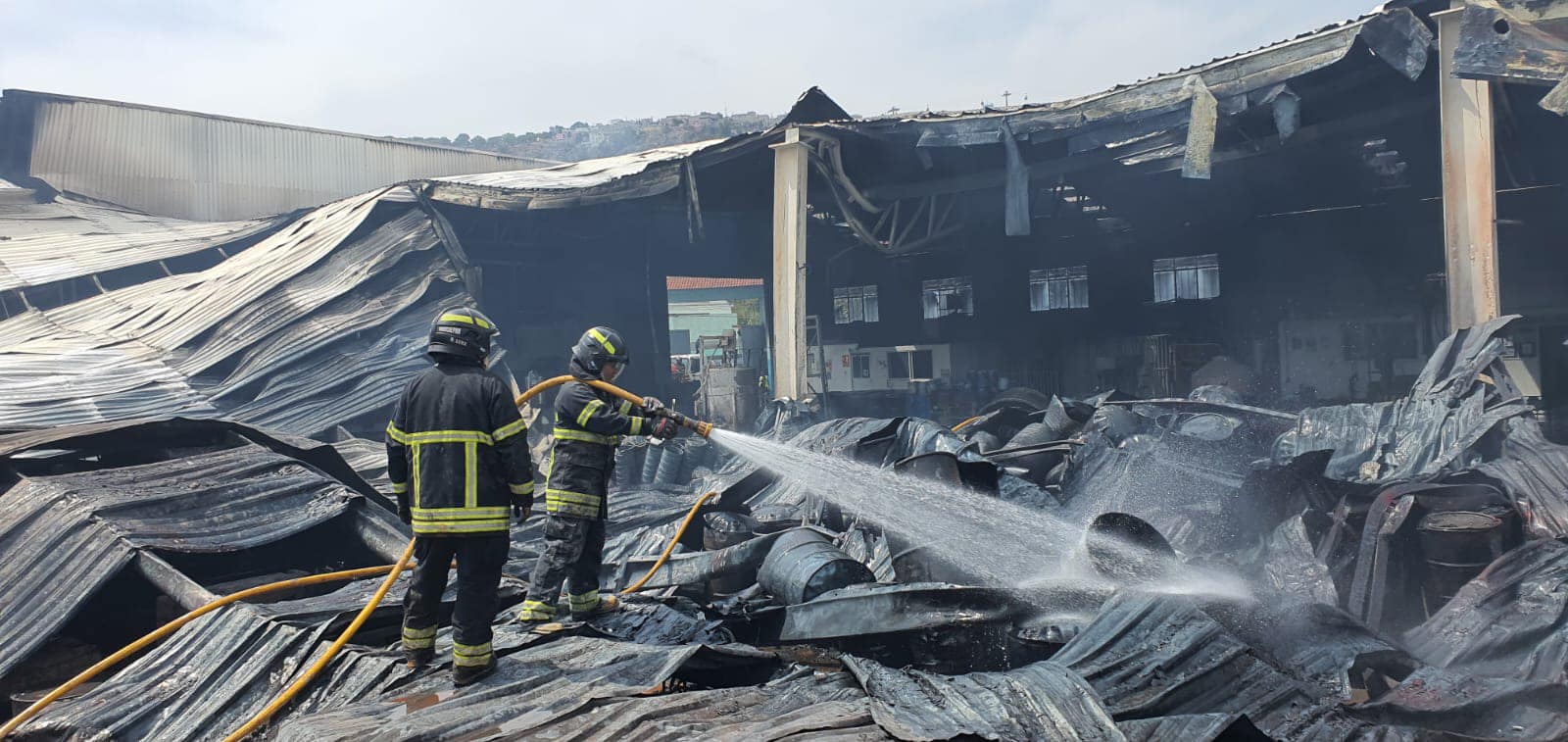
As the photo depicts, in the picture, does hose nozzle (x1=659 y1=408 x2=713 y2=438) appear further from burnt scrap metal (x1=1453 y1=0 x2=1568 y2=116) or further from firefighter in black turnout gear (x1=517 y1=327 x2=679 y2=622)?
burnt scrap metal (x1=1453 y1=0 x2=1568 y2=116)

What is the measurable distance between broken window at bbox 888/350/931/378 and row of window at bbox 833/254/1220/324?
81 centimetres

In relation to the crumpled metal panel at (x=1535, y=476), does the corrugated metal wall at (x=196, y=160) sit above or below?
above

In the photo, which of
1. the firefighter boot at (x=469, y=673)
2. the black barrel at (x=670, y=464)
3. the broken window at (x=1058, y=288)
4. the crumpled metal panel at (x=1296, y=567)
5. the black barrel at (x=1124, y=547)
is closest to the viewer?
the firefighter boot at (x=469, y=673)

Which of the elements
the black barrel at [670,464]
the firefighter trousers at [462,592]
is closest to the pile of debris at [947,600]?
the firefighter trousers at [462,592]

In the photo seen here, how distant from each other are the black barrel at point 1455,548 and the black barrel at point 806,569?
3.41 m

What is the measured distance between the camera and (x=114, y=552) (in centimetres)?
527

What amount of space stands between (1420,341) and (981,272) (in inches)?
285

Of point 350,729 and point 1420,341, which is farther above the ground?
point 1420,341

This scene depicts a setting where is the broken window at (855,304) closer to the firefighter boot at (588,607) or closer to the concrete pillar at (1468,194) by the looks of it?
the concrete pillar at (1468,194)

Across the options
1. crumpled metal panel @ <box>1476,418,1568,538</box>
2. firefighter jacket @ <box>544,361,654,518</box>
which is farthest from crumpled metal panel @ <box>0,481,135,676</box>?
crumpled metal panel @ <box>1476,418,1568,538</box>

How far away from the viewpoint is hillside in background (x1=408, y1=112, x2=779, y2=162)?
200 ft

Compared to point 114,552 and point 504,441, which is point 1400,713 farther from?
point 114,552

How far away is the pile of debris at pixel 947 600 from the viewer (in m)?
3.54

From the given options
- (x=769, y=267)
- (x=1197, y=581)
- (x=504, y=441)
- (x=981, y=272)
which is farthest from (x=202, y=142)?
(x=1197, y=581)
